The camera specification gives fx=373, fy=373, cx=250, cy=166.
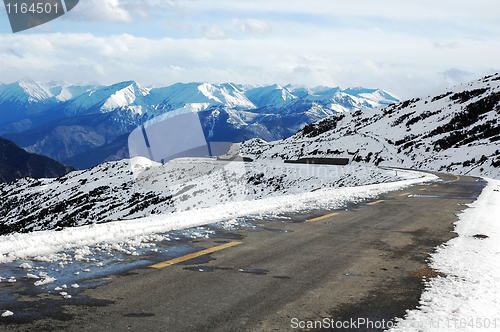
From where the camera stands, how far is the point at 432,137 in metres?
70.7

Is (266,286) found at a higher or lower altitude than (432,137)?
higher

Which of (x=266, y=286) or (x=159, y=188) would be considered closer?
(x=266, y=286)

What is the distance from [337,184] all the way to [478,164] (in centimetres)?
2010

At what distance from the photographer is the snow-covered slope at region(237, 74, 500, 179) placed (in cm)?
5531

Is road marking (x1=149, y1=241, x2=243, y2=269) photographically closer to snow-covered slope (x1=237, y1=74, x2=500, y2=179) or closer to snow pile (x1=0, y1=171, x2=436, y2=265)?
snow pile (x1=0, y1=171, x2=436, y2=265)

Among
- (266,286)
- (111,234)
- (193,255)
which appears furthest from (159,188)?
(266,286)

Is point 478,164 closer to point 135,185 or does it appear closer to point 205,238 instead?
point 205,238

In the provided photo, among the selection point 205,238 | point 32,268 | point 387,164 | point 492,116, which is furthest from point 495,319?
point 492,116

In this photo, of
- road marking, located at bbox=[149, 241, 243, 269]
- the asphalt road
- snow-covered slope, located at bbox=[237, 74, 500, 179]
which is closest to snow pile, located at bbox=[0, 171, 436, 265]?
road marking, located at bbox=[149, 241, 243, 269]

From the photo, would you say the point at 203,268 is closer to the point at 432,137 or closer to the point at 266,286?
the point at 266,286

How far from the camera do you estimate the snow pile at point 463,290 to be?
12.5ft

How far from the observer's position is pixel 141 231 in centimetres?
791

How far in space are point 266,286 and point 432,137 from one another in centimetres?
7466

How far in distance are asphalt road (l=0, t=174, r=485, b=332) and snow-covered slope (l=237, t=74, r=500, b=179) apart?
149 ft
